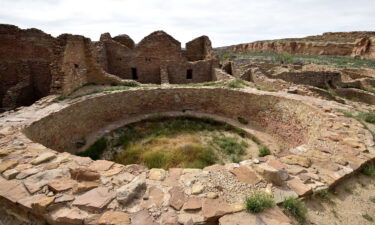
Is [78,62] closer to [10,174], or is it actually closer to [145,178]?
[10,174]

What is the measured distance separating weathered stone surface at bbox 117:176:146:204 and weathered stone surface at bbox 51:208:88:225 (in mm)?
497

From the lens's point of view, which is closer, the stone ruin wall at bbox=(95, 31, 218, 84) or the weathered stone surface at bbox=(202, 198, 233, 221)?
the weathered stone surface at bbox=(202, 198, 233, 221)

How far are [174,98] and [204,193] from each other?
726cm

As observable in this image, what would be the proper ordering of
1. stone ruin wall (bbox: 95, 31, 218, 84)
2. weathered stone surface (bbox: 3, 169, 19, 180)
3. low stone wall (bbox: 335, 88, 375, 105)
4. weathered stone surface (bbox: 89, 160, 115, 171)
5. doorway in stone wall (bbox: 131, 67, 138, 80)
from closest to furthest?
weathered stone surface (bbox: 3, 169, 19, 180) < weathered stone surface (bbox: 89, 160, 115, 171) < low stone wall (bbox: 335, 88, 375, 105) < stone ruin wall (bbox: 95, 31, 218, 84) < doorway in stone wall (bbox: 131, 67, 138, 80)

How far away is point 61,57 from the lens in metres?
8.77

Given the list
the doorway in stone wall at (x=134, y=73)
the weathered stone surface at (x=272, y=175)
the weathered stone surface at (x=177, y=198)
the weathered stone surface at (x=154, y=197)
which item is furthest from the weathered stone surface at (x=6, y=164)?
the doorway in stone wall at (x=134, y=73)

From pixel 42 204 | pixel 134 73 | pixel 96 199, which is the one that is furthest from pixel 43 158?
pixel 134 73

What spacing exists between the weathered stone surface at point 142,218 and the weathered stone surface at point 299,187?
2.24 m

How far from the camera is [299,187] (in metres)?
3.48

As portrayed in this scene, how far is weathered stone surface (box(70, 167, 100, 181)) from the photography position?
11.8 ft

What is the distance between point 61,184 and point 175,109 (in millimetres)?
7349

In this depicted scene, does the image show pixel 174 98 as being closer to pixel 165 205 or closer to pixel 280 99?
pixel 280 99

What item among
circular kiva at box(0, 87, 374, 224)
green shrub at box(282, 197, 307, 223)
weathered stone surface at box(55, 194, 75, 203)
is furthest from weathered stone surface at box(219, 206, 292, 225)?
weathered stone surface at box(55, 194, 75, 203)

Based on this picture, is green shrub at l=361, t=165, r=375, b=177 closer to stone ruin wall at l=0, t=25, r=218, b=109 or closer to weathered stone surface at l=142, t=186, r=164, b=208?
weathered stone surface at l=142, t=186, r=164, b=208
